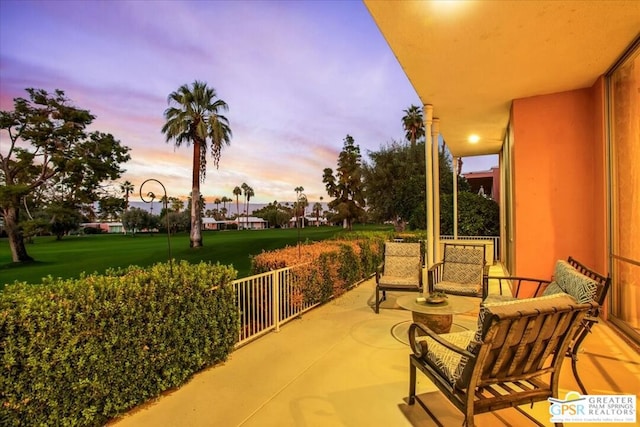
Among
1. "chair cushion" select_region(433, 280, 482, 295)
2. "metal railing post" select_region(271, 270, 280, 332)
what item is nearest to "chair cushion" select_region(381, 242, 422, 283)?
"chair cushion" select_region(433, 280, 482, 295)

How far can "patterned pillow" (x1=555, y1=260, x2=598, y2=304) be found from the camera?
2346 mm

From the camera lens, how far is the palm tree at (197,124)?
19.2 meters

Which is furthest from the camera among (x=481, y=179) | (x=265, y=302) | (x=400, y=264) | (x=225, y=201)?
(x=225, y=201)

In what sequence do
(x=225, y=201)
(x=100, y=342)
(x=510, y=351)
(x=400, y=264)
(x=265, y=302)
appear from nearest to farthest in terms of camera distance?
1. (x=510, y=351)
2. (x=100, y=342)
3. (x=265, y=302)
4. (x=400, y=264)
5. (x=225, y=201)

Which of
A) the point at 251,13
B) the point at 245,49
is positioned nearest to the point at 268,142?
the point at 245,49

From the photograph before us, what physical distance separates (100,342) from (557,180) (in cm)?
595

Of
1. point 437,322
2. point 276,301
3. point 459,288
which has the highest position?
point 459,288

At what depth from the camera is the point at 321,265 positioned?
5312mm

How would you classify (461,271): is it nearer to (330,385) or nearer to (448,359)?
(330,385)

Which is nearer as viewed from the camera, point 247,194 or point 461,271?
point 461,271

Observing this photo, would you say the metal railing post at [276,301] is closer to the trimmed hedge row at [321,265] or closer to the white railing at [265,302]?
the white railing at [265,302]

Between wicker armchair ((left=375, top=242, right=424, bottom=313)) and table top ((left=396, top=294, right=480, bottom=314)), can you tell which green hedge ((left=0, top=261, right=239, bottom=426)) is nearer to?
table top ((left=396, top=294, right=480, bottom=314))


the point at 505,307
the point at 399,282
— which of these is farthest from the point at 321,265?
the point at 505,307

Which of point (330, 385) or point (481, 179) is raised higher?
point (481, 179)
